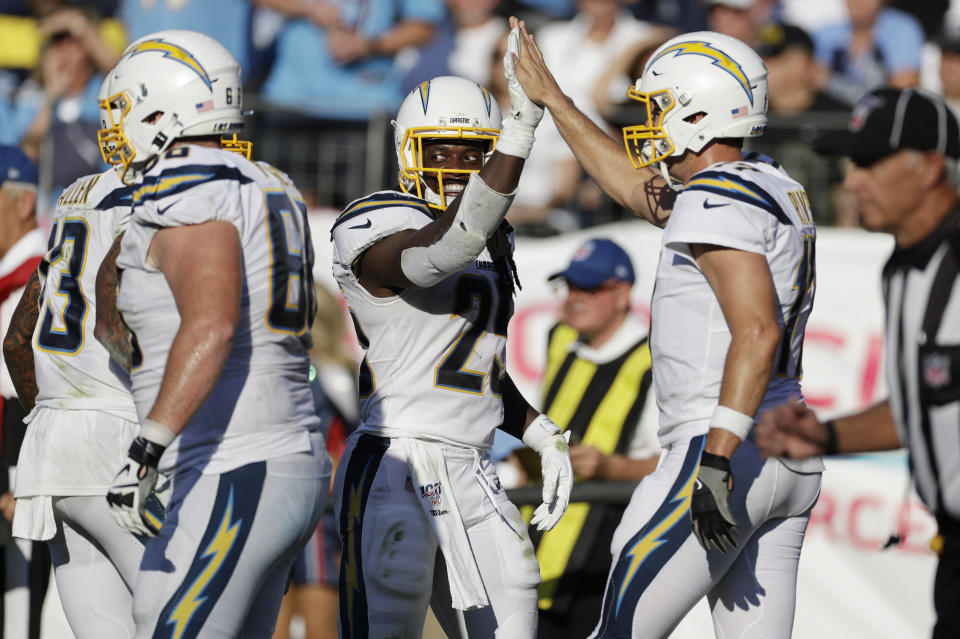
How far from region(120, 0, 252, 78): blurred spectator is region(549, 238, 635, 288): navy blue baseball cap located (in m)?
3.70

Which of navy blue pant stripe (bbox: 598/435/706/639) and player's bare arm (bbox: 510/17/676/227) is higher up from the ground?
player's bare arm (bbox: 510/17/676/227)

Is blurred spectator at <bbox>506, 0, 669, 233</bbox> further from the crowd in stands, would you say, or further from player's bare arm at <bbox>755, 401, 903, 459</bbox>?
player's bare arm at <bbox>755, 401, 903, 459</bbox>

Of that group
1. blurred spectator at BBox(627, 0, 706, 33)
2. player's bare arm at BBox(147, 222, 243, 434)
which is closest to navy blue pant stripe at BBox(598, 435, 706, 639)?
player's bare arm at BBox(147, 222, 243, 434)

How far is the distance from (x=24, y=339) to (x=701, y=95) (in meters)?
2.20

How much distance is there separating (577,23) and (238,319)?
18.2ft

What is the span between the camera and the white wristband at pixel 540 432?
4133 mm

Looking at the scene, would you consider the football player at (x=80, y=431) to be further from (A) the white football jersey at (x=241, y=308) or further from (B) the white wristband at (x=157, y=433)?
(B) the white wristband at (x=157, y=433)

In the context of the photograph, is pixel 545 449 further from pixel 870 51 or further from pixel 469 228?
pixel 870 51

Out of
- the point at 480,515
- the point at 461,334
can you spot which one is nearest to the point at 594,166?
the point at 461,334

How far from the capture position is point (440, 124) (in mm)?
3939

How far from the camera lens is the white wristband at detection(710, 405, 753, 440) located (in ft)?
11.1

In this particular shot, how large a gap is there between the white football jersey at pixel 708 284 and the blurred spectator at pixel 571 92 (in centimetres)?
403

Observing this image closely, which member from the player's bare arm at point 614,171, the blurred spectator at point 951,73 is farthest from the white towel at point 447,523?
the blurred spectator at point 951,73

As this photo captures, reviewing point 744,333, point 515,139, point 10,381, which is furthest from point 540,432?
point 10,381
